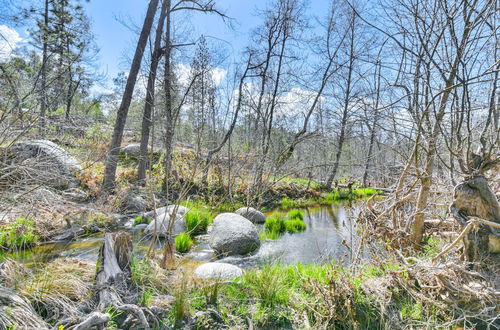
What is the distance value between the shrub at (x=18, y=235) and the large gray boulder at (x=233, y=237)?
332 centimetres

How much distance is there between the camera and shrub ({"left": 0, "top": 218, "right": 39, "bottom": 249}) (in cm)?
482

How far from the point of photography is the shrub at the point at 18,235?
482 cm

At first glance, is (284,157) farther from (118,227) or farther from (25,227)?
(25,227)

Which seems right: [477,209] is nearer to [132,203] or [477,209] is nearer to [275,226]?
[275,226]

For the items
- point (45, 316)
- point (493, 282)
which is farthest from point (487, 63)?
point (45, 316)

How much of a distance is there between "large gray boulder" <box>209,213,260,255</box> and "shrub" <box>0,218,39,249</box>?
131 inches

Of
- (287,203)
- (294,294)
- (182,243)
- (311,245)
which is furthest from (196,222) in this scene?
(287,203)

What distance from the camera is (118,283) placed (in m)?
2.57

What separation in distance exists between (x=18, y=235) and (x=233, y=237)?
3.93m

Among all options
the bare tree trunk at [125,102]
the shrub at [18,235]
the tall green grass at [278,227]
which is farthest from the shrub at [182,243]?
the bare tree trunk at [125,102]

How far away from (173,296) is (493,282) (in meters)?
2.84

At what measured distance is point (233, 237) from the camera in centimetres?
550

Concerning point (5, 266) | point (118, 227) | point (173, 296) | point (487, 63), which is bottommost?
point (118, 227)

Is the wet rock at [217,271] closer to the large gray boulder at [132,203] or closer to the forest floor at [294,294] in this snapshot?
the forest floor at [294,294]
